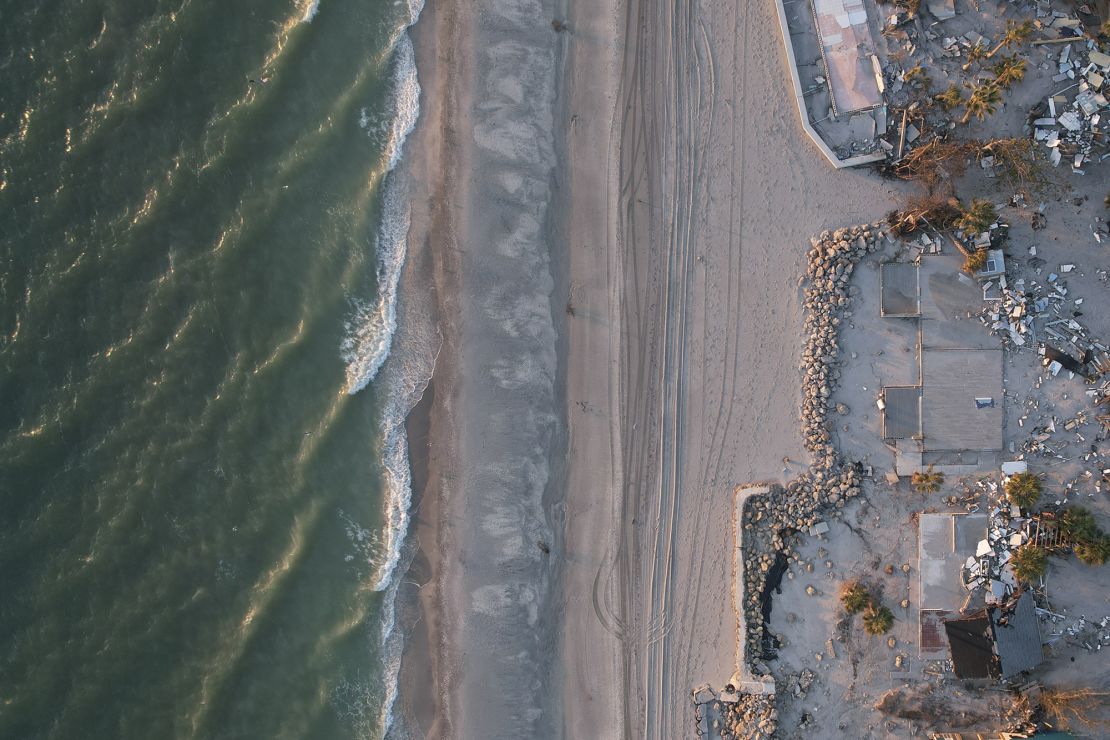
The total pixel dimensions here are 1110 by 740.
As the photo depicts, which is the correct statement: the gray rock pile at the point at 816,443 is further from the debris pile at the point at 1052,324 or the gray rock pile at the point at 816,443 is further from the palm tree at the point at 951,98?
the palm tree at the point at 951,98

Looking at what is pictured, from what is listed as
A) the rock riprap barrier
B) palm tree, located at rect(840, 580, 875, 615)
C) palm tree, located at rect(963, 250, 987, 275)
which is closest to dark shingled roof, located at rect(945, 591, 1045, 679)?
palm tree, located at rect(840, 580, 875, 615)

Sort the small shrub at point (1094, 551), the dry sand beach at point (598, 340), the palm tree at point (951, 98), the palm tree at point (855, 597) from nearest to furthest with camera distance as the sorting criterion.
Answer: the small shrub at point (1094, 551) < the palm tree at point (951, 98) < the palm tree at point (855, 597) < the dry sand beach at point (598, 340)

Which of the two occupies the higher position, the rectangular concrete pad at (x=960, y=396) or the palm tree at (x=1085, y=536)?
the rectangular concrete pad at (x=960, y=396)

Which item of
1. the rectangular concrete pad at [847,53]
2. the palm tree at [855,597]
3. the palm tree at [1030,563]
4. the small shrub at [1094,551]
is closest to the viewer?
the small shrub at [1094,551]

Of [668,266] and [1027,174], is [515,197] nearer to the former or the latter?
[668,266]

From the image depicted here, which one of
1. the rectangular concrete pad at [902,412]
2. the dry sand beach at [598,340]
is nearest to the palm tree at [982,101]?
the dry sand beach at [598,340]

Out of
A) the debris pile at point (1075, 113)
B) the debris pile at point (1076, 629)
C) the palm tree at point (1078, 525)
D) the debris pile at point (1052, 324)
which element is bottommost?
the debris pile at point (1076, 629)

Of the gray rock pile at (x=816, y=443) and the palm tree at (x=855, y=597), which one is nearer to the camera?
the palm tree at (x=855, y=597)
